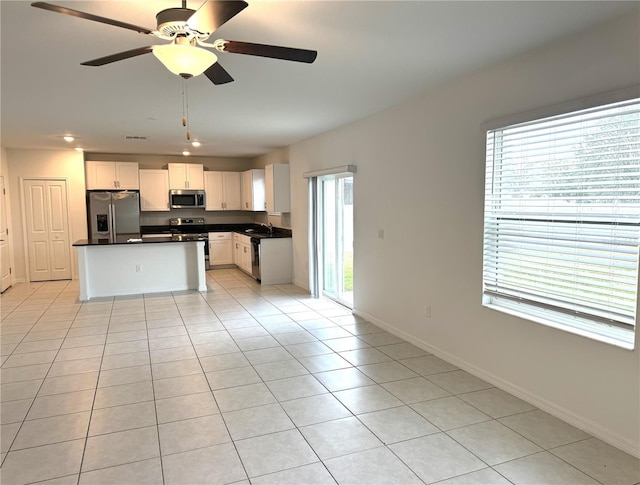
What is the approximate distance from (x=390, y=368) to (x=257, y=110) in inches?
121

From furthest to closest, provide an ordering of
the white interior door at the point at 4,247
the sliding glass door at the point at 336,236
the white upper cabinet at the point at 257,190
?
the white upper cabinet at the point at 257,190 < the white interior door at the point at 4,247 < the sliding glass door at the point at 336,236

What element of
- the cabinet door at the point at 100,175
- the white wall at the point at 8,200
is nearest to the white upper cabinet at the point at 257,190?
the cabinet door at the point at 100,175

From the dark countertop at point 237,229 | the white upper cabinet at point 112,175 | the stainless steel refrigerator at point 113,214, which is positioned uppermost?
the white upper cabinet at point 112,175

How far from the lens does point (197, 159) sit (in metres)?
9.54

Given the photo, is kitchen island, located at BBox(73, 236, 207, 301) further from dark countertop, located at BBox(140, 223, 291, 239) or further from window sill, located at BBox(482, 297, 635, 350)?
window sill, located at BBox(482, 297, 635, 350)

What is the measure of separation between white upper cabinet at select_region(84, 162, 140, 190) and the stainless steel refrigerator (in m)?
0.18

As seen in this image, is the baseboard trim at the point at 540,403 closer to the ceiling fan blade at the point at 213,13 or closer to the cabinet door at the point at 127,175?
the ceiling fan blade at the point at 213,13

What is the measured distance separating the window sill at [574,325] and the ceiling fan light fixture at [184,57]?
8.88 feet

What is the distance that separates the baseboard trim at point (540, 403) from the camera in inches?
99.1

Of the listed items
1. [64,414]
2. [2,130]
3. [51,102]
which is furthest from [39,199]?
[64,414]

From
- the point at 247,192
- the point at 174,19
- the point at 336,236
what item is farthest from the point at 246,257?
the point at 174,19

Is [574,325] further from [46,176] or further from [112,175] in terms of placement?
[46,176]

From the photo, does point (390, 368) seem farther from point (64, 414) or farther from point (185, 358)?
point (64, 414)

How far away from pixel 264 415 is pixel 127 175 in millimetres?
7146
